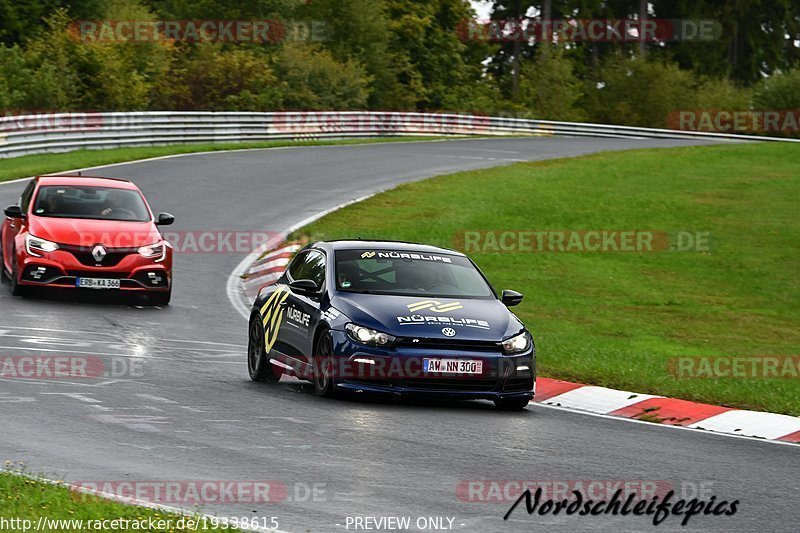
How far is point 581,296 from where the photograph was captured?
840 inches

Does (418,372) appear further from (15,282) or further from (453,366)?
(15,282)

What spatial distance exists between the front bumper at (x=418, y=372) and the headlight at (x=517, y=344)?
0.08m

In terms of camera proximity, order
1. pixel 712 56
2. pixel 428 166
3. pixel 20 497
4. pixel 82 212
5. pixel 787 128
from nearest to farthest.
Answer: pixel 20 497 → pixel 82 212 → pixel 428 166 → pixel 787 128 → pixel 712 56

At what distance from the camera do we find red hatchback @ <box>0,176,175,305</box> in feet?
59.2

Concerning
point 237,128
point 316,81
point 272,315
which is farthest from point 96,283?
point 316,81

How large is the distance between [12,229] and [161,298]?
7.76 ft

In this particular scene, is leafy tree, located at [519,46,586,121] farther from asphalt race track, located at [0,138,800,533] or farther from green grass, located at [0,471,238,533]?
green grass, located at [0,471,238,533]

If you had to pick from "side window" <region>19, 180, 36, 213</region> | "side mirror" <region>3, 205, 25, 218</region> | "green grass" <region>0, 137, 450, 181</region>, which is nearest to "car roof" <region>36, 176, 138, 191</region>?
"side window" <region>19, 180, 36, 213</region>

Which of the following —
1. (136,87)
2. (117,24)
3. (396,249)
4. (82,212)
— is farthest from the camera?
(117,24)

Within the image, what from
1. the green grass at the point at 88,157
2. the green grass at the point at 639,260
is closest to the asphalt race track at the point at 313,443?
the green grass at the point at 639,260

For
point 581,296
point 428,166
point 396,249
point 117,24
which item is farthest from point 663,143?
point 396,249

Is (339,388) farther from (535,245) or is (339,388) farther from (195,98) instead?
(195,98)

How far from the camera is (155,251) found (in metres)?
18.6

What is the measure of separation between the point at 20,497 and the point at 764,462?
5.32 m
